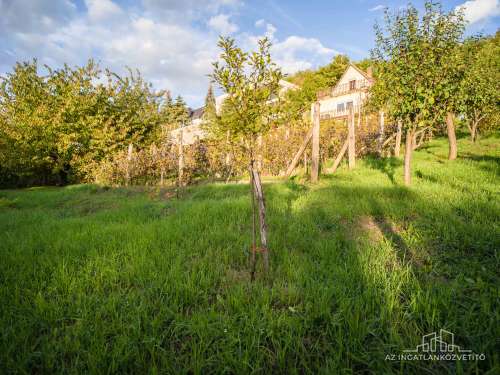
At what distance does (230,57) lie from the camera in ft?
7.34

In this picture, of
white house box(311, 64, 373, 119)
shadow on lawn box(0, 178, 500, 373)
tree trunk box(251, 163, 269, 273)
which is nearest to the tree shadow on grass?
shadow on lawn box(0, 178, 500, 373)

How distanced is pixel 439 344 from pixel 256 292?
→ 1298mm

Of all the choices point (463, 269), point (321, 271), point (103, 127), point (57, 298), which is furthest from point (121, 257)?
point (103, 127)

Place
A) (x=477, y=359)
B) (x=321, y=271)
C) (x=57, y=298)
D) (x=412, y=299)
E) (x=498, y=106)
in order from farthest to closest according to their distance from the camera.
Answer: (x=498, y=106) → (x=321, y=271) → (x=57, y=298) → (x=412, y=299) → (x=477, y=359)

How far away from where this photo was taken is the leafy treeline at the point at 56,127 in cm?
1396

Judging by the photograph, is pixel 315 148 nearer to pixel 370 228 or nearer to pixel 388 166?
pixel 388 166

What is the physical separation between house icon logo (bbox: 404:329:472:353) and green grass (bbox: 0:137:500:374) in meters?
0.05

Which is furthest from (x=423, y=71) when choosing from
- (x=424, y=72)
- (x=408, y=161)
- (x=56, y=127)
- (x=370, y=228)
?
(x=56, y=127)

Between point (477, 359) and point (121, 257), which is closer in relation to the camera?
point (477, 359)

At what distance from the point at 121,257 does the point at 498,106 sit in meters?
16.3

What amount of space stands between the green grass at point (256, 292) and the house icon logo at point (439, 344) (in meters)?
0.05

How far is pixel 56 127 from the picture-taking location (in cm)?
1395

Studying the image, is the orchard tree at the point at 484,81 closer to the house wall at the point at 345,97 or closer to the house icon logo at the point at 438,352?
the house icon logo at the point at 438,352

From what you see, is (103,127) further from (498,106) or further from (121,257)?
(498,106)
